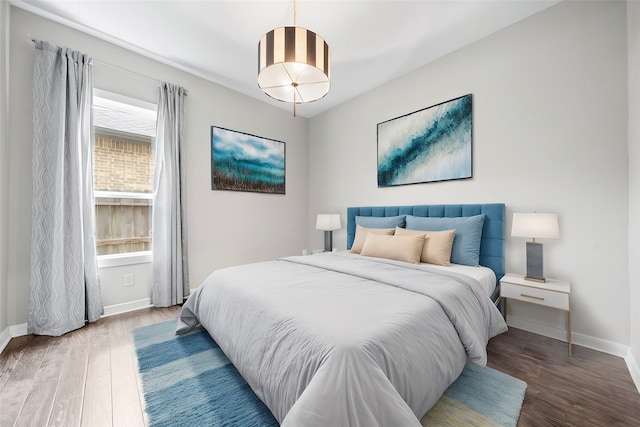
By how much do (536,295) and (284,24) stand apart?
319 cm

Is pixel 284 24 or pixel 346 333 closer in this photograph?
pixel 346 333

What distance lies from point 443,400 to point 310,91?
2330mm

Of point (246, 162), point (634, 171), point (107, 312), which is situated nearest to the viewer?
point (634, 171)

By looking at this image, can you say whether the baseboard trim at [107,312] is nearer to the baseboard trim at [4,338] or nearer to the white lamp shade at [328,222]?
the baseboard trim at [4,338]

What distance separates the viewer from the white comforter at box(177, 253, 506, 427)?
2.98 feet

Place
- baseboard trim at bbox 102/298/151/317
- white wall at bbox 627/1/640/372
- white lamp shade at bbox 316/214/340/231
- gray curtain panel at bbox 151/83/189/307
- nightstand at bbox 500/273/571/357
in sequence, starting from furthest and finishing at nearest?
white lamp shade at bbox 316/214/340/231
gray curtain panel at bbox 151/83/189/307
baseboard trim at bbox 102/298/151/317
nightstand at bbox 500/273/571/357
white wall at bbox 627/1/640/372

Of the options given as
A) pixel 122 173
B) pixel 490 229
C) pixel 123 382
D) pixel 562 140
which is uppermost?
pixel 562 140

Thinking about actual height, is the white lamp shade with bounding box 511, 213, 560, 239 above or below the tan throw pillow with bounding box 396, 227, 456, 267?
above

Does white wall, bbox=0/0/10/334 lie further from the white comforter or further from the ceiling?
the white comforter

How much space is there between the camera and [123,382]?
5.30 ft

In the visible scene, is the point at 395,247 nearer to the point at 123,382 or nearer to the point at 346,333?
the point at 346,333

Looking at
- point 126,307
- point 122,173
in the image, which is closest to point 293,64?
point 122,173

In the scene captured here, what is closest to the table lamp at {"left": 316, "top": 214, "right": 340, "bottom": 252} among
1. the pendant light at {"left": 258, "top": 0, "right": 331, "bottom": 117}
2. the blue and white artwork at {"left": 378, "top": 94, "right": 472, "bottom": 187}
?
the blue and white artwork at {"left": 378, "top": 94, "right": 472, "bottom": 187}

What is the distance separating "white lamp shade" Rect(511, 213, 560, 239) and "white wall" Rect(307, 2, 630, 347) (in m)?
0.27
